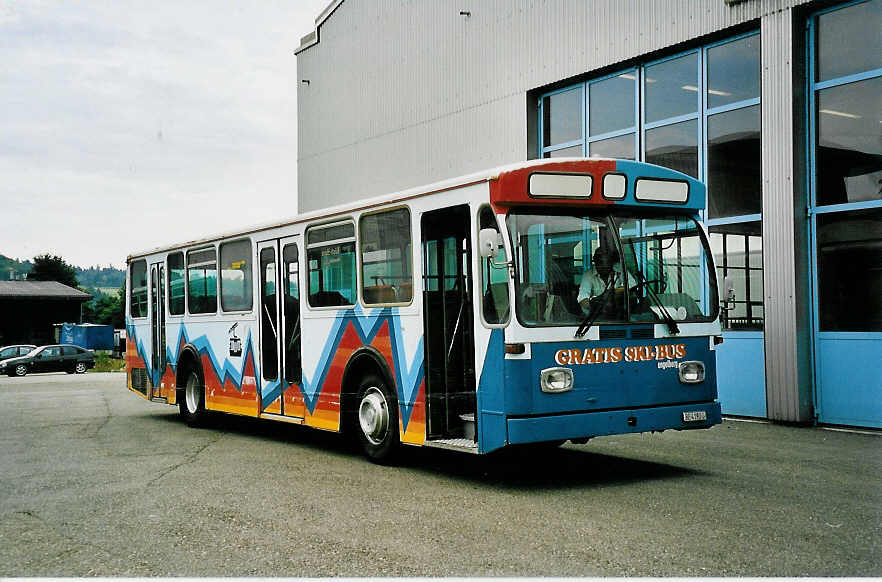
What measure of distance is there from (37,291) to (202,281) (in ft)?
209

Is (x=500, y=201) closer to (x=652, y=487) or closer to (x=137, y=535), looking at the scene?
(x=652, y=487)

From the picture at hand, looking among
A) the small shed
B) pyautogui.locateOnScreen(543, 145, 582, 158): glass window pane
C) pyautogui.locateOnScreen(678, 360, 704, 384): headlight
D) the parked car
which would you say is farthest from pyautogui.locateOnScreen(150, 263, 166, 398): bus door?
the small shed

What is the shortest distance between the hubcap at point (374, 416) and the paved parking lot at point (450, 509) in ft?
1.09

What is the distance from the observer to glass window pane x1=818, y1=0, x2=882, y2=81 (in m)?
12.8

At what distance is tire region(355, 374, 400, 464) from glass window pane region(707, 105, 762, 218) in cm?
684

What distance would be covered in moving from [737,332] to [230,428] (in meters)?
7.60

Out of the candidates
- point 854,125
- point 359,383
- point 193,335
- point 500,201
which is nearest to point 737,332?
point 854,125

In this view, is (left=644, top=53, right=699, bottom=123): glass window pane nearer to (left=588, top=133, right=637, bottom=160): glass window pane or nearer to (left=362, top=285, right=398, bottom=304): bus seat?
(left=588, top=133, right=637, bottom=160): glass window pane

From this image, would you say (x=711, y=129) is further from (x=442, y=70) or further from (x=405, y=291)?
(x=442, y=70)

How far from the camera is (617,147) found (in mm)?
16906

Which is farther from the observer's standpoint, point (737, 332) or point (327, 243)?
point (737, 332)

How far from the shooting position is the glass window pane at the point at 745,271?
13859 millimetres

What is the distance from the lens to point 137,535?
675cm

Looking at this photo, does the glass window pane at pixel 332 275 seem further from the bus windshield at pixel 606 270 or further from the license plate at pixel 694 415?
the license plate at pixel 694 415
